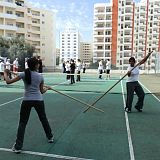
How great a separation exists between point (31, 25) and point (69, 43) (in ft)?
200

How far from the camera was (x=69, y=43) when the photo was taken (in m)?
151

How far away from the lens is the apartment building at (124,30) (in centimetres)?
9538

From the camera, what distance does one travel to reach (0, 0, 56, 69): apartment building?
77.6m

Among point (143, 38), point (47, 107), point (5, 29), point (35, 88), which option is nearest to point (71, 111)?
point (47, 107)

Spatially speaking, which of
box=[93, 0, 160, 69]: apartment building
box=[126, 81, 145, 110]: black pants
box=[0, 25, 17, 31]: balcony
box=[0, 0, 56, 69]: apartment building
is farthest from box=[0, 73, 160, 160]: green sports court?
box=[93, 0, 160, 69]: apartment building

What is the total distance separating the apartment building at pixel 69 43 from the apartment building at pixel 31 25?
45.5 m

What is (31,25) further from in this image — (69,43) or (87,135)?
(87,135)

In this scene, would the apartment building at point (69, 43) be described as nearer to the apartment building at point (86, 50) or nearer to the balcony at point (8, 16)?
the apartment building at point (86, 50)

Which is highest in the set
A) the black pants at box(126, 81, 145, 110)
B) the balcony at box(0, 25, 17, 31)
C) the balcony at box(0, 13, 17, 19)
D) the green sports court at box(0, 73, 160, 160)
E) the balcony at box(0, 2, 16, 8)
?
the balcony at box(0, 2, 16, 8)

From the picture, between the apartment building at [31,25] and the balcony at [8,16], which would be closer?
the balcony at [8,16]

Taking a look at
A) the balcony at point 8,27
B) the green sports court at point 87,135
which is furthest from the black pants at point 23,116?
the balcony at point 8,27

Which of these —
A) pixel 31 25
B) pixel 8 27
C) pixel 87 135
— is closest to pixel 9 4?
pixel 8 27

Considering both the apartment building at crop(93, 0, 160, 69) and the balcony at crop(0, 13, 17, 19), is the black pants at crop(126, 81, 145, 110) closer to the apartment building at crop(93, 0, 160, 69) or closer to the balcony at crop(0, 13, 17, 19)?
the balcony at crop(0, 13, 17, 19)

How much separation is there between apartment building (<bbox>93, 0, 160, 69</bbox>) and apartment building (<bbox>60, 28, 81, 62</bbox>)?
46.7 m
